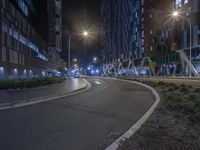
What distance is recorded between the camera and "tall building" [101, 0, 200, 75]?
80875 millimetres

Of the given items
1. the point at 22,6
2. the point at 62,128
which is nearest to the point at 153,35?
the point at 22,6

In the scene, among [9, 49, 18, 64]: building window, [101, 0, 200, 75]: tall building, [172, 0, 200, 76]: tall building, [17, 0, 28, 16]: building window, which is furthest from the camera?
[101, 0, 200, 75]: tall building

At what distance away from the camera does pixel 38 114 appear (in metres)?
11.1

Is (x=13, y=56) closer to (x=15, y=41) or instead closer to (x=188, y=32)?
(x=15, y=41)

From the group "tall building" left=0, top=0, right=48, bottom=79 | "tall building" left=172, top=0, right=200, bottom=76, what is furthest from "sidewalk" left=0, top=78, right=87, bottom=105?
"tall building" left=172, top=0, right=200, bottom=76

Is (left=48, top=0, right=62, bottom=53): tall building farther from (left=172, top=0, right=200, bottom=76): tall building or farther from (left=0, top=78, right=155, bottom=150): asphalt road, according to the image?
(left=0, top=78, right=155, bottom=150): asphalt road

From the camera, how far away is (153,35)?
121m

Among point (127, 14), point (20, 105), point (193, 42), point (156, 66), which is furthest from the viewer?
point (127, 14)

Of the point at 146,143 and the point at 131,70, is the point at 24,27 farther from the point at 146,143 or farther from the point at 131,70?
the point at 131,70

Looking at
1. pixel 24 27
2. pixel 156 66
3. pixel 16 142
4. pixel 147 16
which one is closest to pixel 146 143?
pixel 16 142

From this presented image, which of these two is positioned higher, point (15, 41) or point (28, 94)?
point (15, 41)

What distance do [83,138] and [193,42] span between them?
234 ft

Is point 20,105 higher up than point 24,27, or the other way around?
point 24,27

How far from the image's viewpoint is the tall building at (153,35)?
265 ft
